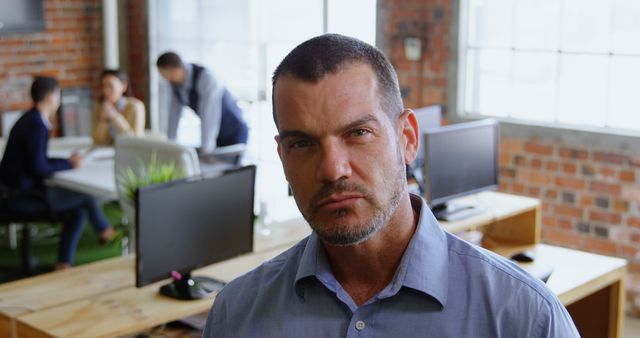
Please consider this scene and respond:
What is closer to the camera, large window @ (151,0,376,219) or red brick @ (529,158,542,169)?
red brick @ (529,158,542,169)

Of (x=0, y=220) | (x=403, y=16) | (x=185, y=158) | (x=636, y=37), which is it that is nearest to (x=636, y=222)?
(x=636, y=37)

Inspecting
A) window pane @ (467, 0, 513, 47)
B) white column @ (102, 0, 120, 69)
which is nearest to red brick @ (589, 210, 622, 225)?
window pane @ (467, 0, 513, 47)

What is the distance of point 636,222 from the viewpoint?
524 cm

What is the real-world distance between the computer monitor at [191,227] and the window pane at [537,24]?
2.64m

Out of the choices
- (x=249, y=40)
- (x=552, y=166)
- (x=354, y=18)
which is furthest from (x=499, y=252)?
(x=249, y=40)

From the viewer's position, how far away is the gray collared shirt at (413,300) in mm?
1316

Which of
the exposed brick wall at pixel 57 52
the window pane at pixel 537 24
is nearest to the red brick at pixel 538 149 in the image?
the window pane at pixel 537 24

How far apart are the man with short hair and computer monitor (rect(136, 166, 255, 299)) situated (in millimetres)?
2755

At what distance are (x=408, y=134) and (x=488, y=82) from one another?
4528 mm

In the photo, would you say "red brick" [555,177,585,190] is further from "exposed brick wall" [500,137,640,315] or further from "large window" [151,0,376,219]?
"large window" [151,0,376,219]

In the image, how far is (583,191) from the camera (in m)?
5.45

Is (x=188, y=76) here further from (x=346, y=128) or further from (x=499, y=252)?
(x=346, y=128)

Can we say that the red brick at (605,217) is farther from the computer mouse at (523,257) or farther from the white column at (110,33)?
the white column at (110,33)

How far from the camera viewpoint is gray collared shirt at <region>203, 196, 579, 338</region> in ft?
4.32
